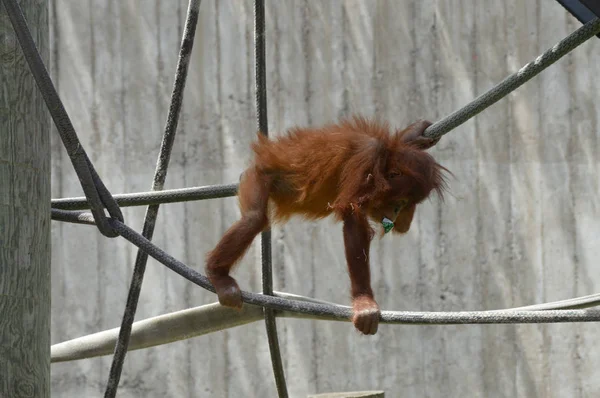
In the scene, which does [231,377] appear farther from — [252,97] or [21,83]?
[21,83]

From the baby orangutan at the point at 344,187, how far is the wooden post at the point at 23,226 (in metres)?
0.67

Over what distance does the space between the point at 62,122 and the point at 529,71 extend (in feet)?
3.97

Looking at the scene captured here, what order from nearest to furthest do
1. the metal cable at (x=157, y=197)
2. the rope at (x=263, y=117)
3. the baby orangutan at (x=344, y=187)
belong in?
the baby orangutan at (x=344, y=187) < the metal cable at (x=157, y=197) < the rope at (x=263, y=117)

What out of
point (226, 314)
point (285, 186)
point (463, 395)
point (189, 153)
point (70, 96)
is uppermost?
point (70, 96)

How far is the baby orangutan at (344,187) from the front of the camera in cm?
280

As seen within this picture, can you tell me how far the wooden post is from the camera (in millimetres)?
2064

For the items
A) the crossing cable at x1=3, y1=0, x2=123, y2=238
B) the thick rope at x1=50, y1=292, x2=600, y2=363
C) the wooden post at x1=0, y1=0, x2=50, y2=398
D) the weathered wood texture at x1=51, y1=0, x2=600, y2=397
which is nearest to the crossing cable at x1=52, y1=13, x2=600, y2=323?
the crossing cable at x1=3, y1=0, x2=123, y2=238

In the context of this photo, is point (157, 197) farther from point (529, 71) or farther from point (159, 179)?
point (529, 71)

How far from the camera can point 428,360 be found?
5.33 metres

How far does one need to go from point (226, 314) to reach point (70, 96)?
2569 millimetres

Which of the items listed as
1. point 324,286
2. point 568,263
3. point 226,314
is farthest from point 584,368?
point 226,314

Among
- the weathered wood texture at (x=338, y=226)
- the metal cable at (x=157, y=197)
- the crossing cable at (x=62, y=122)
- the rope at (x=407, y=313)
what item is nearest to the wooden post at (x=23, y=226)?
the crossing cable at (x=62, y=122)

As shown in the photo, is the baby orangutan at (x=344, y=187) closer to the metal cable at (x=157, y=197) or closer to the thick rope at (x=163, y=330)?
the metal cable at (x=157, y=197)

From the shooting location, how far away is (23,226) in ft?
6.91
